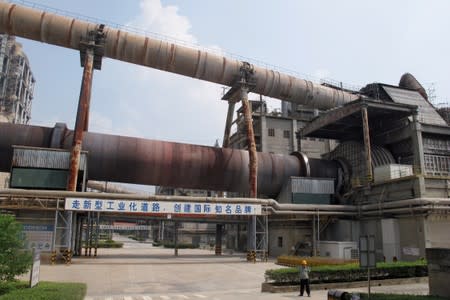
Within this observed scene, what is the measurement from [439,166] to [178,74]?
87.6 ft

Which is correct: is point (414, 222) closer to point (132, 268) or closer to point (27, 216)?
point (132, 268)

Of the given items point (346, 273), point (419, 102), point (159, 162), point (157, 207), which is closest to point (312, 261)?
point (346, 273)

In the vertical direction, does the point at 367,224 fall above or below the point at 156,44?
below

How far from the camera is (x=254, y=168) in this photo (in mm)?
34094

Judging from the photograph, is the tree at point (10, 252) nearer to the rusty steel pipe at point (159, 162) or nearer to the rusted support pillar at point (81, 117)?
the rusted support pillar at point (81, 117)

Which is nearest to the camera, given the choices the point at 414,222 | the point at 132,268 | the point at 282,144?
the point at 132,268

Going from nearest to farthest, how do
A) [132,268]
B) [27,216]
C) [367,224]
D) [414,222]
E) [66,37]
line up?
[132,268] < [27,216] < [414,222] < [66,37] < [367,224]

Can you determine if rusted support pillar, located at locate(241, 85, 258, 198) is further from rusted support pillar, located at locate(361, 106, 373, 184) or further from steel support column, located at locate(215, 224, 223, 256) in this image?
steel support column, located at locate(215, 224, 223, 256)

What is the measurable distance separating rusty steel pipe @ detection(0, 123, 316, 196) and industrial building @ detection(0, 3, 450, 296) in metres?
0.09

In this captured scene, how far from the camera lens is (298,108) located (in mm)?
70938

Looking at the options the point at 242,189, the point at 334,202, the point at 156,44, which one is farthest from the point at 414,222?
the point at 156,44

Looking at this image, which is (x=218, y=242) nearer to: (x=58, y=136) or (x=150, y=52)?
(x=58, y=136)

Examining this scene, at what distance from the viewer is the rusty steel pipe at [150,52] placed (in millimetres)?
31406

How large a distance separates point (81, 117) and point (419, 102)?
35.6 metres
